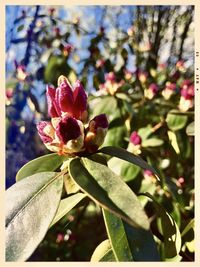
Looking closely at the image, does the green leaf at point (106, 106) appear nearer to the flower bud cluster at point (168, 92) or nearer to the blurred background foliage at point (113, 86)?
the blurred background foliage at point (113, 86)

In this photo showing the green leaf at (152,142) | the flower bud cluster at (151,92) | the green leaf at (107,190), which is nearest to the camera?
the green leaf at (107,190)

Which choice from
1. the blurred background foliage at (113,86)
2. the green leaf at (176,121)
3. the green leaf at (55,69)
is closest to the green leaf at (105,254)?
the blurred background foliage at (113,86)

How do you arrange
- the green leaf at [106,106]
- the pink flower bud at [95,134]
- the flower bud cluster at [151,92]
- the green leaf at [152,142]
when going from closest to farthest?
1. the pink flower bud at [95,134]
2. the green leaf at [152,142]
3. the green leaf at [106,106]
4. the flower bud cluster at [151,92]

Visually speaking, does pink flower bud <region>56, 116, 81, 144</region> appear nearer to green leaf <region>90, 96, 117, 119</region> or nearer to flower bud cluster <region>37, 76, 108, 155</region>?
flower bud cluster <region>37, 76, 108, 155</region>

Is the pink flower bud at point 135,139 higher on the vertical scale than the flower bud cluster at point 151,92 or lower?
lower

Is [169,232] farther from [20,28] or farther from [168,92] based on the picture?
[20,28]

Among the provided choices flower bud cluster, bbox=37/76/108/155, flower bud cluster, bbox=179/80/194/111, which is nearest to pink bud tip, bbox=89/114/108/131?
flower bud cluster, bbox=37/76/108/155

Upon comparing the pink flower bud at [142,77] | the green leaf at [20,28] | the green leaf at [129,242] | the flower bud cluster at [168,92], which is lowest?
the green leaf at [129,242]
